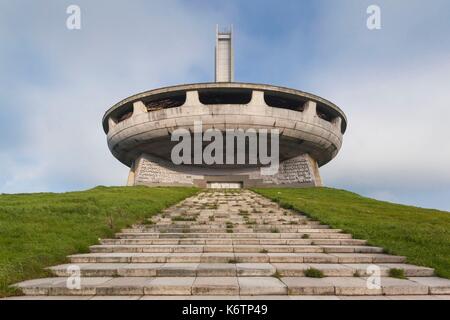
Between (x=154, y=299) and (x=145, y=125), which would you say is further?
(x=145, y=125)

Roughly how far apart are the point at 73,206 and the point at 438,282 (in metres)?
9.86

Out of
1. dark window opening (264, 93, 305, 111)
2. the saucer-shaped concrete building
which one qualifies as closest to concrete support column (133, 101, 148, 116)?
the saucer-shaped concrete building

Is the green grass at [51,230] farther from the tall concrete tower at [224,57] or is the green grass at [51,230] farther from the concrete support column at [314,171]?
the tall concrete tower at [224,57]

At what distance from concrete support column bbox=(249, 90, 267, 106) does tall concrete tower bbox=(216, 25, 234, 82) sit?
34.5 ft

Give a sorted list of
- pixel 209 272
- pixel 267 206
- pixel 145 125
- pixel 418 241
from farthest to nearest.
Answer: pixel 145 125, pixel 267 206, pixel 418 241, pixel 209 272

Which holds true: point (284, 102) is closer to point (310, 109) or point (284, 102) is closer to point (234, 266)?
point (310, 109)

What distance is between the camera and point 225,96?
26031 millimetres

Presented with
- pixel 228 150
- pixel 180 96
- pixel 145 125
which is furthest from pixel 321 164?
pixel 145 125

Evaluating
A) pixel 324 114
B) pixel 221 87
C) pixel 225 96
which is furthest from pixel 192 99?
pixel 324 114

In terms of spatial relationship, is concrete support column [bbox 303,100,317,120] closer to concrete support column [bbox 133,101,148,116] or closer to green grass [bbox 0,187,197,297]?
concrete support column [bbox 133,101,148,116]

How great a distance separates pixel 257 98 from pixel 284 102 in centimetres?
353

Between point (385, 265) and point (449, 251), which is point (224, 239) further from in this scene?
point (449, 251)

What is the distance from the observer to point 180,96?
25.9m
